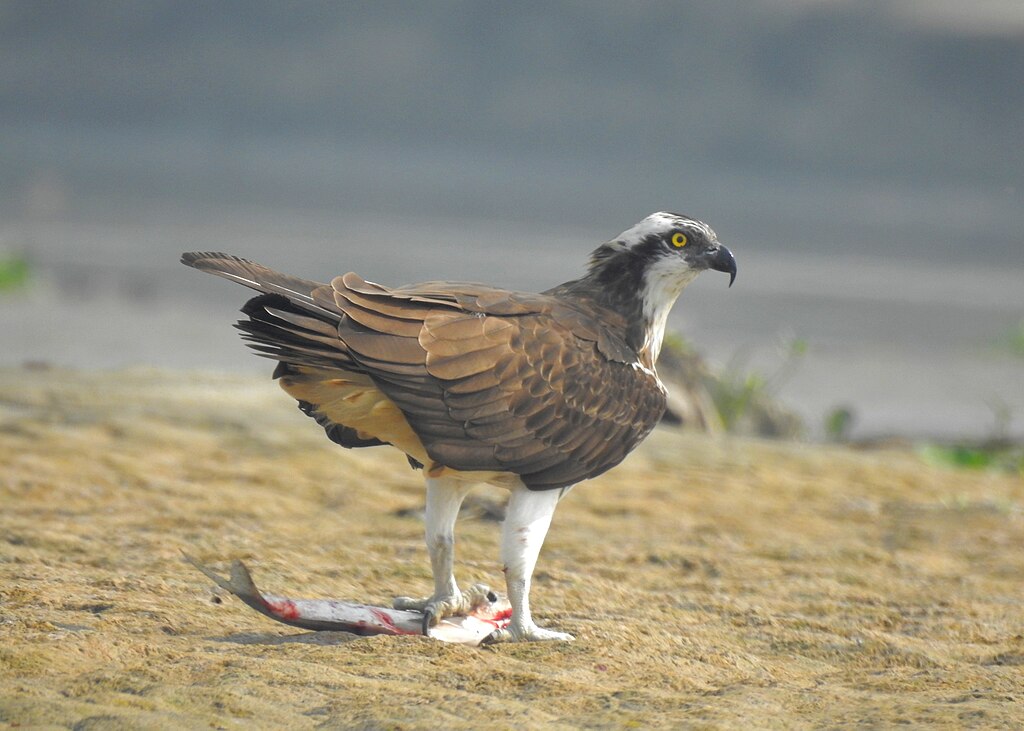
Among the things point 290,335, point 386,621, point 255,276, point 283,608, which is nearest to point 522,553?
point 386,621

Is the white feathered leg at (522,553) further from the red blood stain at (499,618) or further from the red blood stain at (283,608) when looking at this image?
the red blood stain at (283,608)

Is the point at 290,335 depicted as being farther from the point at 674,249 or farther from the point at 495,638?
the point at 674,249

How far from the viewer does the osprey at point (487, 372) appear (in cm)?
366

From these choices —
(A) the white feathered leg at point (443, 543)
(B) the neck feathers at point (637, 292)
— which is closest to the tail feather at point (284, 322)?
(A) the white feathered leg at point (443, 543)

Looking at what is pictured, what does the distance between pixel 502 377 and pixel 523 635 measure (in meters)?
0.71

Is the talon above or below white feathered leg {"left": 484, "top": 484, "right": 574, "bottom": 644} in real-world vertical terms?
below

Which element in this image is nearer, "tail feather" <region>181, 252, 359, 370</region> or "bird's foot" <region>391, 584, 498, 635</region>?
"tail feather" <region>181, 252, 359, 370</region>

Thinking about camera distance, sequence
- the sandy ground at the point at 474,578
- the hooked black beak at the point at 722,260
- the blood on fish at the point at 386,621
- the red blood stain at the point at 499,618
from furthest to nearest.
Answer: the hooked black beak at the point at 722,260, the red blood stain at the point at 499,618, the blood on fish at the point at 386,621, the sandy ground at the point at 474,578

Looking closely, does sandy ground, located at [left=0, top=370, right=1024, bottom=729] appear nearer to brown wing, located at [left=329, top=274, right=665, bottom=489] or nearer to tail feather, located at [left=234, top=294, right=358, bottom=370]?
brown wing, located at [left=329, top=274, right=665, bottom=489]

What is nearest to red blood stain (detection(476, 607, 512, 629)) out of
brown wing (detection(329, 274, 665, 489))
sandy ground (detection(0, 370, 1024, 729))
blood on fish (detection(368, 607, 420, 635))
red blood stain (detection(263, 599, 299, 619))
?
sandy ground (detection(0, 370, 1024, 729))

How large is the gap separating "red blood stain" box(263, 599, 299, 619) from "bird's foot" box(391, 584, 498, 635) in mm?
360

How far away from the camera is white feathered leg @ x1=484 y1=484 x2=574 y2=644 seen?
3838 millimetres

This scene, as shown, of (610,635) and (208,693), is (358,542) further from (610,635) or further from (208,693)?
(208,693)

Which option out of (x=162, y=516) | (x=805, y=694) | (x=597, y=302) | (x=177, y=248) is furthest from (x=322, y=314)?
(x=177, y=248)
